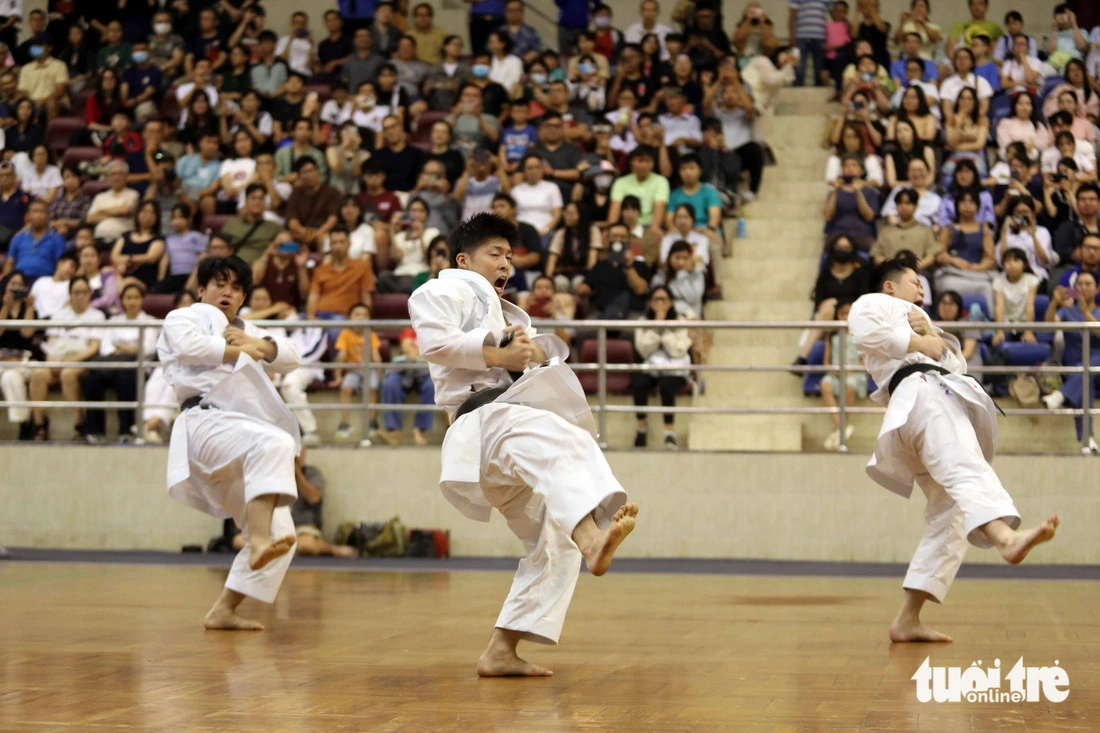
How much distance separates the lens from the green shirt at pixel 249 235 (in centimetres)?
1195

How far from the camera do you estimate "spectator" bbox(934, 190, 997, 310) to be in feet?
34.2

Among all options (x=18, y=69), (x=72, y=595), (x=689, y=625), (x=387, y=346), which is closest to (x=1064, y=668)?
(x=689, y=625)

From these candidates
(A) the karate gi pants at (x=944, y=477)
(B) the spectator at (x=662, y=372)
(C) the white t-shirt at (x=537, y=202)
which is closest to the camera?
(A) the karate gi pants at (x=944, y=477)

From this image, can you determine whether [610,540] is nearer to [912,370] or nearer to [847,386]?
[912,370]

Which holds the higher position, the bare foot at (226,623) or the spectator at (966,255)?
the spectator at (966,255)

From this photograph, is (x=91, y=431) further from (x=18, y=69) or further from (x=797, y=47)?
(x=797, y=47)

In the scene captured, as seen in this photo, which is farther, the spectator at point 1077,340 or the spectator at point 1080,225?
the spectator at point 1080,225

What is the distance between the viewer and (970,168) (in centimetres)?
1122

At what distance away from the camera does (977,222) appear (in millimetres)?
10922

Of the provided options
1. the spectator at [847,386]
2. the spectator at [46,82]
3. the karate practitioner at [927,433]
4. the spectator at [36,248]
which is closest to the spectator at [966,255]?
the spectator at [847,386]

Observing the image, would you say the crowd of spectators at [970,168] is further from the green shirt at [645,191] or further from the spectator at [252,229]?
the spectator at [252,229]

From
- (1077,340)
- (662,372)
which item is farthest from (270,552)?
(1077,340)

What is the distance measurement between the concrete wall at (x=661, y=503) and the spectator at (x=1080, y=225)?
2.28 metres

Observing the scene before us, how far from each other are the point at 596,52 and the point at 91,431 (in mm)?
6259
